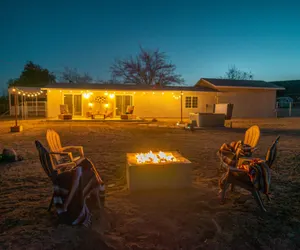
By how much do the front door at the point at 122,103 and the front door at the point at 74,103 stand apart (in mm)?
2723

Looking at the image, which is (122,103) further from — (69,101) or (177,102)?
(177,102)

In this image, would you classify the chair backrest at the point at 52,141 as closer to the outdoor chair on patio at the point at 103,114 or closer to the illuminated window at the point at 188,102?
the outdoor chair on patio at the point at 103,114

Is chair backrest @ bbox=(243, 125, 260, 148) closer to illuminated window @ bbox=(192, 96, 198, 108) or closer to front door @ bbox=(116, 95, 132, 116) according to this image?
front door @ bbox=(116, 95, 132, 116)

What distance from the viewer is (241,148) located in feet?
14.9

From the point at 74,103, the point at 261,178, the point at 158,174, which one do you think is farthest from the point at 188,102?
the point at 261,178

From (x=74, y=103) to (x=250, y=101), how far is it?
14514 millimetres

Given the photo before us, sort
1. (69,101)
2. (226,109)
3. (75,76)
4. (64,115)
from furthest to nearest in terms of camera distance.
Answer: (75,76)
(69,101)
(64,115)
(226,109)

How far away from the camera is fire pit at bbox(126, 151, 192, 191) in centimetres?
401

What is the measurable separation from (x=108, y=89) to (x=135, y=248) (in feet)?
54.9

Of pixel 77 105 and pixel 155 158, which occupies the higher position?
pixel 77 105

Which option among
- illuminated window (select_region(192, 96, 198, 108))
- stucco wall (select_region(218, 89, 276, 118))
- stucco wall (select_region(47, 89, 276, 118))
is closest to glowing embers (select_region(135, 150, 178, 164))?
stucco wall (select_region(47, 89, 276, 118))

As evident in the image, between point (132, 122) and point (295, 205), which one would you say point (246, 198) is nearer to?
point (295, 205)

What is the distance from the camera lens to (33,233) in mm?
2746

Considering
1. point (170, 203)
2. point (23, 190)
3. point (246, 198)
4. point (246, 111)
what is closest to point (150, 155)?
point (170, 203)
